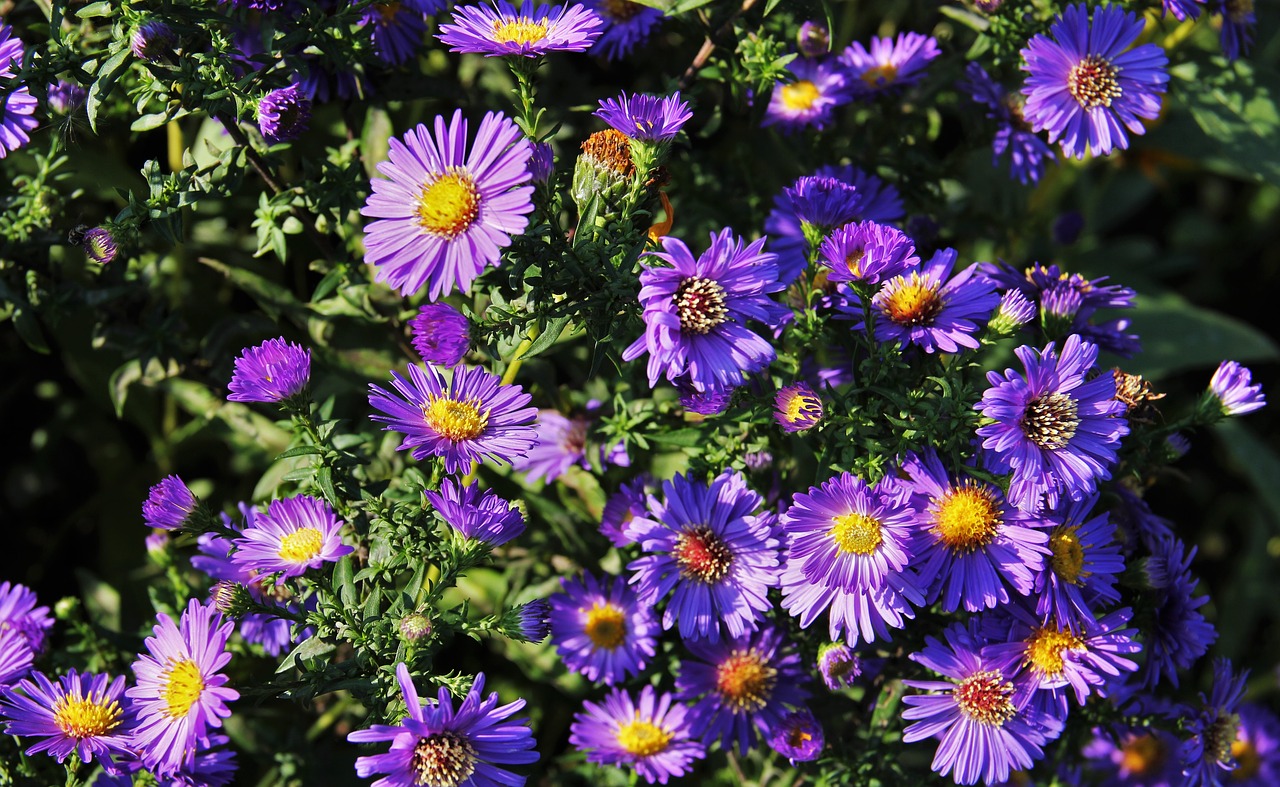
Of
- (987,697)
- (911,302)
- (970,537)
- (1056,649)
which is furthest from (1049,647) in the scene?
(911,302)

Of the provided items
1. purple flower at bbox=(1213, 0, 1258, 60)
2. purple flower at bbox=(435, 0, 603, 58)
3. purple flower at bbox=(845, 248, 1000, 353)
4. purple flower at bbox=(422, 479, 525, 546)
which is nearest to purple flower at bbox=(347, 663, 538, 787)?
purple flower at bbox=(422, 479, 525, 546)

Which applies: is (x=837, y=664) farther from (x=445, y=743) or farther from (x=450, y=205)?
(x=450, y=205)

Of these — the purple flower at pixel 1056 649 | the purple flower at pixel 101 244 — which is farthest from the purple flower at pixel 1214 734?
the purple flower at pixel 101 244

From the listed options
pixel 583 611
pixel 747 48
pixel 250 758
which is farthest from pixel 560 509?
pixel 747 48

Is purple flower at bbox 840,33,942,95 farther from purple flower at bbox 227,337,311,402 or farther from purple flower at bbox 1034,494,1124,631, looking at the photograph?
purple flower at bbox 227,337,311,402

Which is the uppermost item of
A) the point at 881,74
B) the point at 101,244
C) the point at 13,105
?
the point at 881,74

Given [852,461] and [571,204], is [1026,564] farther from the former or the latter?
[571,204]
